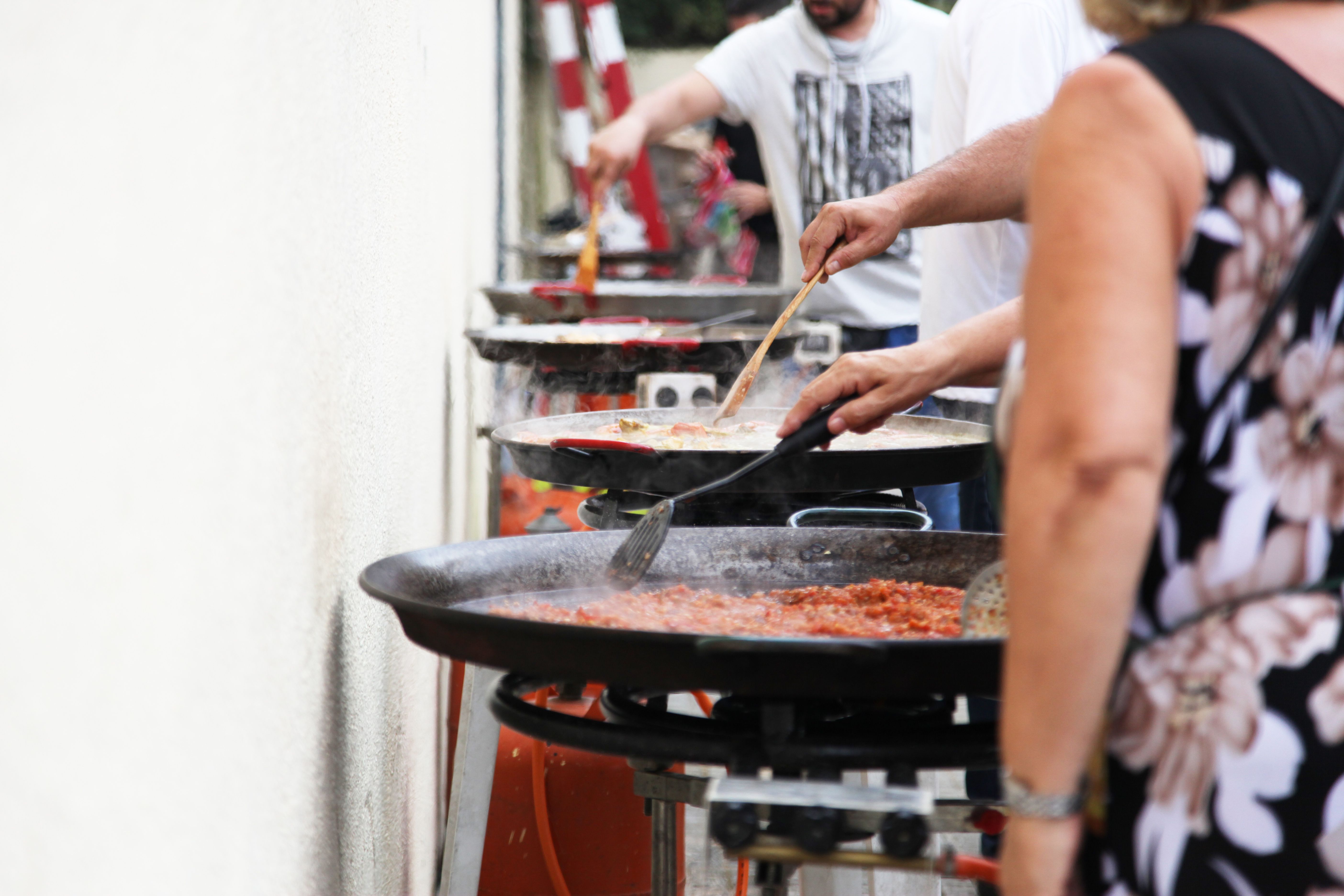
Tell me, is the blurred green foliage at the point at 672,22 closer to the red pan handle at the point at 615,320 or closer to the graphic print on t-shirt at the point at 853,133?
the graphic print on t-shirt at the point at 853,133

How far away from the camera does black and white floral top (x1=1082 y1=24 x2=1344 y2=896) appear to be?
933 mm

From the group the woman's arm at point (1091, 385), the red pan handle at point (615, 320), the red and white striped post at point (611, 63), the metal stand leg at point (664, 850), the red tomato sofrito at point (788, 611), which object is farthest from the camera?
the red and white striped post at point (611, 63)

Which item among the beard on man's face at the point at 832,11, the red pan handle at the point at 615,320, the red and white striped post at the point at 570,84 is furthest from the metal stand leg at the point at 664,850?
the red and white striped post at the point at 570,84

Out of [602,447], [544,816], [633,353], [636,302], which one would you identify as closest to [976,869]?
[602,447]

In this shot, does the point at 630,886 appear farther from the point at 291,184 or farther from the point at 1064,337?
the point at 1064,337

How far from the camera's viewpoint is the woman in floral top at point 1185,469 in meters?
0.88

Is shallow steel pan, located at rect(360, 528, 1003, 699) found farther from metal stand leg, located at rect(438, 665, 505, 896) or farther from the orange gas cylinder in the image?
the orange gas cylinder

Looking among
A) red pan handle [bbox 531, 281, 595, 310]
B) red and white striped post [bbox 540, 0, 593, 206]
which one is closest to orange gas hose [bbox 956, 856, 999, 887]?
red pan handle [bbox 531, 281, 595, 310]

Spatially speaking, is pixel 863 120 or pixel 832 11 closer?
pixel 832 11

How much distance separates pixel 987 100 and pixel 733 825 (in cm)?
230

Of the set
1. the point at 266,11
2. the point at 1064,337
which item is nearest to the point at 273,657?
the point at 266,11

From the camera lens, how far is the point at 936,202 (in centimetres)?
237

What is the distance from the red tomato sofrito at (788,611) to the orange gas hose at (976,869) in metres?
0.29

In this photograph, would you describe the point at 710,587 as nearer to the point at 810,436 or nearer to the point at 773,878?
the point at 810,436
